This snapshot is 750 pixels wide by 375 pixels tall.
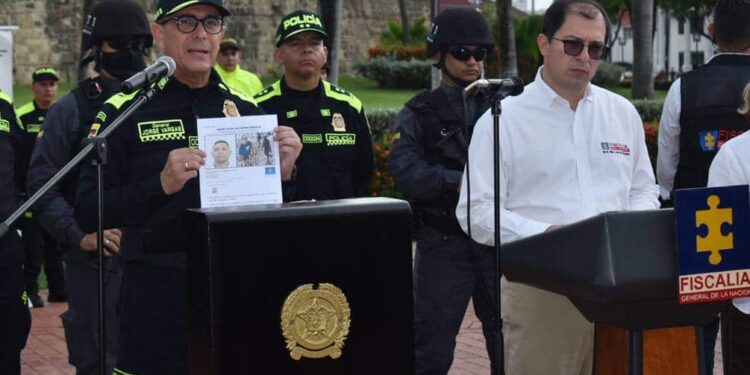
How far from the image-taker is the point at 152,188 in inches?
162

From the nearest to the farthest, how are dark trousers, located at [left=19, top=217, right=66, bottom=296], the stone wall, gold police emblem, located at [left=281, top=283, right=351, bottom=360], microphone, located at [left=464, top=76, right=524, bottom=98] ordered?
1. gold police emblem, located at [left=281, top=283, right=351, bottom=360]
2. microphone, located at [left=464, top=76, right=524, bottom=98]
3. dark trousers, located at [left=19, top=217, right=66, bottom=296]
4. the stone wall

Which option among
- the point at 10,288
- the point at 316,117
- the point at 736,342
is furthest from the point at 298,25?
the point at 736,342

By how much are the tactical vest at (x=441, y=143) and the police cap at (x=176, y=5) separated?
1883 mm

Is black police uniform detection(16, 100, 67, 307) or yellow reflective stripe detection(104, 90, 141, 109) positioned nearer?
yellow reflective stripe detection(104, 90, 141, 109)

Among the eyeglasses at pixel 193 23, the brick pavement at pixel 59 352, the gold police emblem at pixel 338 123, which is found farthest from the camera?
the brick pavement at pixel 59 352

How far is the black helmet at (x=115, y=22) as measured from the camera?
6.01 meters

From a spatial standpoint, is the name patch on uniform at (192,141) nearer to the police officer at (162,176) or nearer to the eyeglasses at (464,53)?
the police officer at (162,176)

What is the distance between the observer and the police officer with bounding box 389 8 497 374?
5844 millimetres

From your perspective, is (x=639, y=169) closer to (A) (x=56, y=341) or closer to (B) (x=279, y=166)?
(B) (x=279, y=166)

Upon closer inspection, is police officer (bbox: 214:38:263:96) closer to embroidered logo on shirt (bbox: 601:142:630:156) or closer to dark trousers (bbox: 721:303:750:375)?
embroidered logo on shirt (bbox: 601:142:630:156)

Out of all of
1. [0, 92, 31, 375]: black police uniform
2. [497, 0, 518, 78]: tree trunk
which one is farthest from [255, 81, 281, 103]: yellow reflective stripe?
[497, 0, 518, 78]: tree trunk

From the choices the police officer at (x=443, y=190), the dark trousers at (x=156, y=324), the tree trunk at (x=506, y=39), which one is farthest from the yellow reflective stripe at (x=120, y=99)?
the tree trunk at (x=506, y=39)

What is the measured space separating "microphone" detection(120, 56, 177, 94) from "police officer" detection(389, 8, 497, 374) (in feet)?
6.72

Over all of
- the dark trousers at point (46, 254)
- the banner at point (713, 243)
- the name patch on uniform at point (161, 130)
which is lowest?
the dark trousers at point (46, 254)
